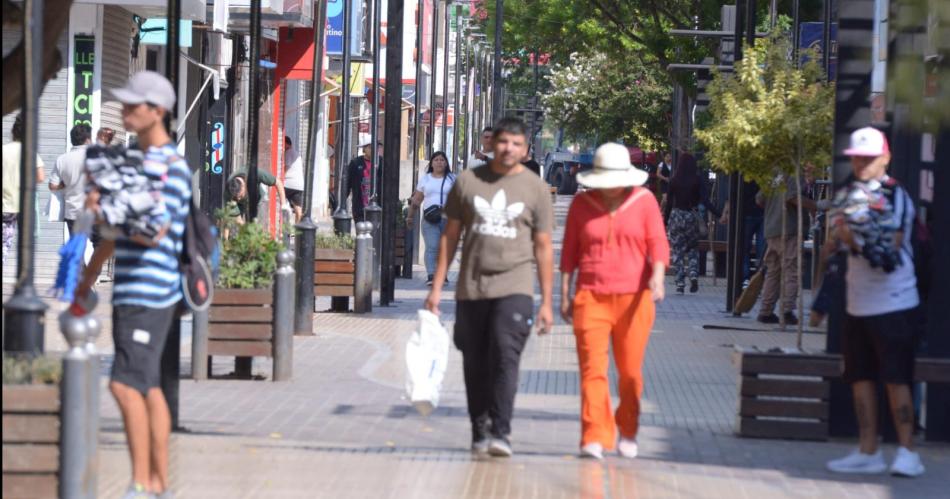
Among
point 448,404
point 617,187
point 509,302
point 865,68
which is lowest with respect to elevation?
point 448,404

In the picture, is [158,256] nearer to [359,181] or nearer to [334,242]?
[334,242]

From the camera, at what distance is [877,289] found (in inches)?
346

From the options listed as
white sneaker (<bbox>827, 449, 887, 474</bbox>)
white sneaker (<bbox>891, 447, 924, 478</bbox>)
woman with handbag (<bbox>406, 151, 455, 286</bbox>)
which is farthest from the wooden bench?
woman with handbag (<bbox>406, 151, 455, 286</bbox>)

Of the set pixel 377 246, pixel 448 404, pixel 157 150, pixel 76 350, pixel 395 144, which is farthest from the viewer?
pixel 377 246

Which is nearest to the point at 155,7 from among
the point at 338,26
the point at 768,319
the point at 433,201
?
the point at 433,201

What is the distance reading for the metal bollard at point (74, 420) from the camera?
20.2 ft

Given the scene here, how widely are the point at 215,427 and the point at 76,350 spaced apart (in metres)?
3.69

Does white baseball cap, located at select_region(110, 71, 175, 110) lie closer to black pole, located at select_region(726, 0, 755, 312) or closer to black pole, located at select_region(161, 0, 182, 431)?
black pole, located at select_region(161, 0, 182, 431)

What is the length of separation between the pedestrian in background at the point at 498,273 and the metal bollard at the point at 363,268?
8.73m

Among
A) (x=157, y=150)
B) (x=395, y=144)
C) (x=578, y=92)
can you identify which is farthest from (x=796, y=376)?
(x=578, y=92)

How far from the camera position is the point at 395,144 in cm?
2036

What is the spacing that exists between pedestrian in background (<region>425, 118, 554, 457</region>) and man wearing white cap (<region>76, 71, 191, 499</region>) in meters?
2.13

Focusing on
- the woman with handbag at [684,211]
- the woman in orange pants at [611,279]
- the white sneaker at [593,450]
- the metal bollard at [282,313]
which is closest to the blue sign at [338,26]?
the woman with handbag at [684,211]

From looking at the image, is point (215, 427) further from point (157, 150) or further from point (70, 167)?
point (70, 167)
